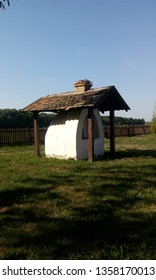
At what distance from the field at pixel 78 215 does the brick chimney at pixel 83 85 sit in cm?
643

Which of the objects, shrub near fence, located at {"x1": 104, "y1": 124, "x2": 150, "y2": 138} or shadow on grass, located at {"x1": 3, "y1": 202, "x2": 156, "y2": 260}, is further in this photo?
shrub near fence, located at {"x1": 104, "y1": 124, "x2": 150, "y2": 138}

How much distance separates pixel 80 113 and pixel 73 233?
9993 mm

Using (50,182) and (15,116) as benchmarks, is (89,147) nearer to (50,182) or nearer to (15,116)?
(50,182)

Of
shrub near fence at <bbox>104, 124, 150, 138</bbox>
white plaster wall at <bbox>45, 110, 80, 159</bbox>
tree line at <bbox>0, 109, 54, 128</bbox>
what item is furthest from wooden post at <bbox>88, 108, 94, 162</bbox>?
tree line at <bbox>0, 109, 54, 128</bbox>

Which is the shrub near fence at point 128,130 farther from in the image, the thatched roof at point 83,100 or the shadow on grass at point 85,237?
the shadow on grass at point 85,237

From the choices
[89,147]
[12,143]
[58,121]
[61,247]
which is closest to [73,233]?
[61,247]

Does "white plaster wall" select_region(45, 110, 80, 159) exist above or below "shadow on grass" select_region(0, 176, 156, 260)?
above

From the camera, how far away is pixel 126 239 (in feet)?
16.7

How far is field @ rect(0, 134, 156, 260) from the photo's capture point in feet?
15.5

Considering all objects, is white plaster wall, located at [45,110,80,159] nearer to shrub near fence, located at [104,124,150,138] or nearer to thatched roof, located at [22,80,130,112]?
thatched roof, located at [22,80,130,112]

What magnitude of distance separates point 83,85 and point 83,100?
172 centimetres

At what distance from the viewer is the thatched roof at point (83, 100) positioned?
46.5ft

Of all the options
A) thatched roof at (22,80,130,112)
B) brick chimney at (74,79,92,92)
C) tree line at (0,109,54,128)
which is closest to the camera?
thatched roof at (22,80,130,112)

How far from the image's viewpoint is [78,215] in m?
6.30
